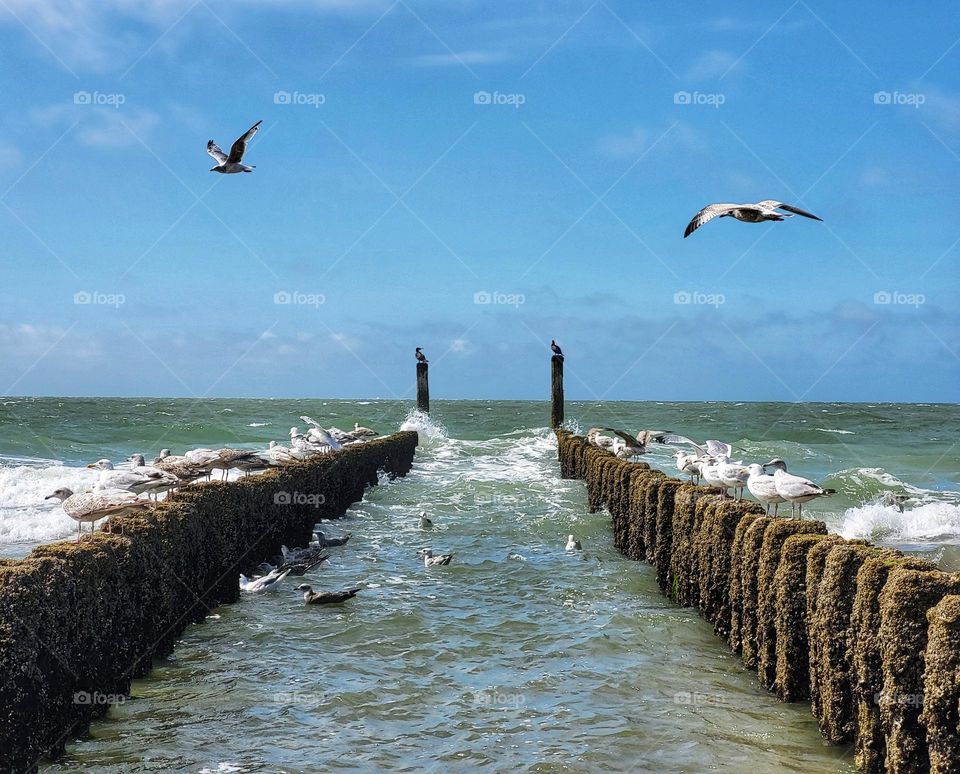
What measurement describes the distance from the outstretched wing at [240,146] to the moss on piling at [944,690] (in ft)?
35.8

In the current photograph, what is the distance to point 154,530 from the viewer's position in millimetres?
8648

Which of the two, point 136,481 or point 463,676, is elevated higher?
point 136,481

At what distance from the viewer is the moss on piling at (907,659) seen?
221 inches

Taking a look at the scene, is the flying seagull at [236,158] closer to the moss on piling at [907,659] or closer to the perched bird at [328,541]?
the perched bird at [328,541]

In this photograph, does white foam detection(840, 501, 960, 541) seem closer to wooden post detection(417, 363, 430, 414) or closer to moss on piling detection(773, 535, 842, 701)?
moss on piling detection(773, 535, 842, 701)

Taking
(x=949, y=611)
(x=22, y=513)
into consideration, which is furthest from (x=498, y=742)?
(x=22, y=513)

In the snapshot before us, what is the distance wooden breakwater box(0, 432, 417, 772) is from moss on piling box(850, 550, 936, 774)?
17.0 feet

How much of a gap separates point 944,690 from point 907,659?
47 centimetres

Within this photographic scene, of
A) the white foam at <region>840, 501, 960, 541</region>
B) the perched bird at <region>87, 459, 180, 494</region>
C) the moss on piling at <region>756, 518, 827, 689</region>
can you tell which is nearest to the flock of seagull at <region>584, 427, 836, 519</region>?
the moss on piling at <region>756, 518, 827, 689</region>

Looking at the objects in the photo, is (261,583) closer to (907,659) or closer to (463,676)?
(463,676)

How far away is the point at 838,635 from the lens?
668cm

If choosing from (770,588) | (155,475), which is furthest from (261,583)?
(770,588)

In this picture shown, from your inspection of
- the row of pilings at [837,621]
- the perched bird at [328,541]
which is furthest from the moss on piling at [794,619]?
the perched bird at [328,541]

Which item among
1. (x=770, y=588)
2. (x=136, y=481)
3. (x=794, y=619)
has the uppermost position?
(x=136, y=481)
